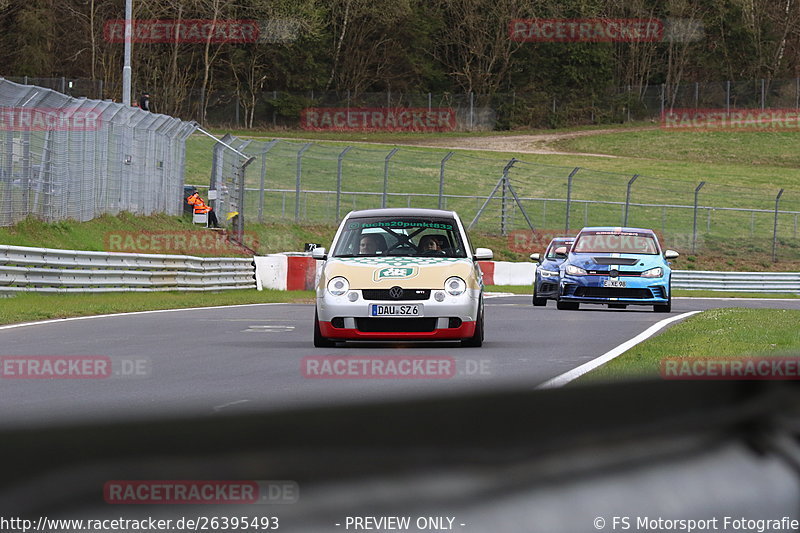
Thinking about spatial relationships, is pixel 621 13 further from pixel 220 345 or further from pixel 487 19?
pixel 220 345

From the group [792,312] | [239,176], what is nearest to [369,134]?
[239,176]

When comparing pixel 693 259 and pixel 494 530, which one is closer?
pixel 494 530

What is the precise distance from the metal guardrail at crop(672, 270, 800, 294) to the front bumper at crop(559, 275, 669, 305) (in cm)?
1987

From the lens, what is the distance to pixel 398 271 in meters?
12.8

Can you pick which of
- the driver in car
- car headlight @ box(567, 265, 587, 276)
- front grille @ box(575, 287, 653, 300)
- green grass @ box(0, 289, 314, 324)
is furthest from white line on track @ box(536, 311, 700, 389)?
green grass @ box(0, 289, 314, 324)

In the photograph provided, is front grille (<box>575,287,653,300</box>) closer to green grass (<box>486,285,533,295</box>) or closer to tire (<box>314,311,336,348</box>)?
tire (<box>314,311,336,348</box>)

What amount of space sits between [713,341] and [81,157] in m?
17.3

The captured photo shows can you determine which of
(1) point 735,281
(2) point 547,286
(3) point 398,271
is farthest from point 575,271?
(1) point 735,281

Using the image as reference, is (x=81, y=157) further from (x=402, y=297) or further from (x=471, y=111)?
(x=471, y=111)

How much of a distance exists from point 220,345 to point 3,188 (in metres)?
12.7

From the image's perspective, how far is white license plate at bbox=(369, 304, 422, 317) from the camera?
12.6 meters

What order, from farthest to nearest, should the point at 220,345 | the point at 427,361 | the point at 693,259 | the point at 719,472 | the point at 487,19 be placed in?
the point at 487,19
the point at 693,259
the point at 220,345
the point at 427,361
the point at 719,472

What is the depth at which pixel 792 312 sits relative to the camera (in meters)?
19.6

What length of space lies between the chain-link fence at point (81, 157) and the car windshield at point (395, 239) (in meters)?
10.4
